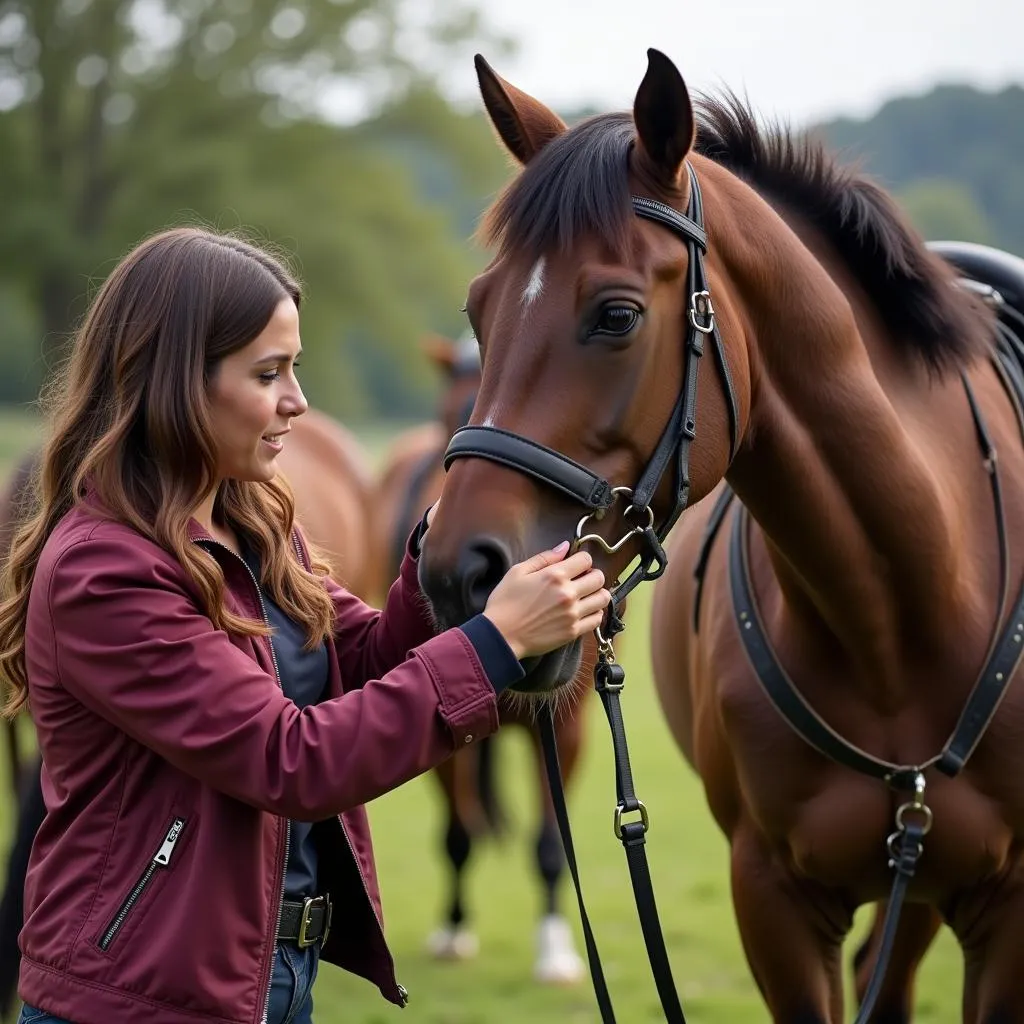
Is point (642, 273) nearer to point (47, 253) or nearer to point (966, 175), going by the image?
point (966, 175)

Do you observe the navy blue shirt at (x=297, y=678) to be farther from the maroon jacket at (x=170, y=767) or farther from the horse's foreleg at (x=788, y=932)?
the horse's foreleg at (x=788, y=932)

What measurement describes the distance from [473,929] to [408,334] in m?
14.9

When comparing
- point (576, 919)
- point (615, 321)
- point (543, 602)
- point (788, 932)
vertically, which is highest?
point (615, 321)

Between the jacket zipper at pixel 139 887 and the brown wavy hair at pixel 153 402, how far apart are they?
1.01ft

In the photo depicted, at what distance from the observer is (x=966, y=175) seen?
Answer: 17.0ft

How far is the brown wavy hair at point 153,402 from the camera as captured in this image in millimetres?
1816

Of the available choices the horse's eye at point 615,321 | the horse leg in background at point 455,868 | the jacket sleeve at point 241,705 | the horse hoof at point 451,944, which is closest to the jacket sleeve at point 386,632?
the jacket sleeve at point 241,705

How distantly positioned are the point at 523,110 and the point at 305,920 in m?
1.30

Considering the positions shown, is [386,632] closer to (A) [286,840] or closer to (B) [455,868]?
(A) [286,840]

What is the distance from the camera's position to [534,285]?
1.79 m

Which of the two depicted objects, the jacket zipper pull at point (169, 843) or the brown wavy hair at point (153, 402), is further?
the brown wavy hair at point (153, 402)

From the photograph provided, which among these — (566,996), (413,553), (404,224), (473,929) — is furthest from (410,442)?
(404,224)

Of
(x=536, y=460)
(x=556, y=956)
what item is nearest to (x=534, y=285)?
(x=536, y=460)

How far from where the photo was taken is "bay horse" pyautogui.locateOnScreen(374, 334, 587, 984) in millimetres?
4789
